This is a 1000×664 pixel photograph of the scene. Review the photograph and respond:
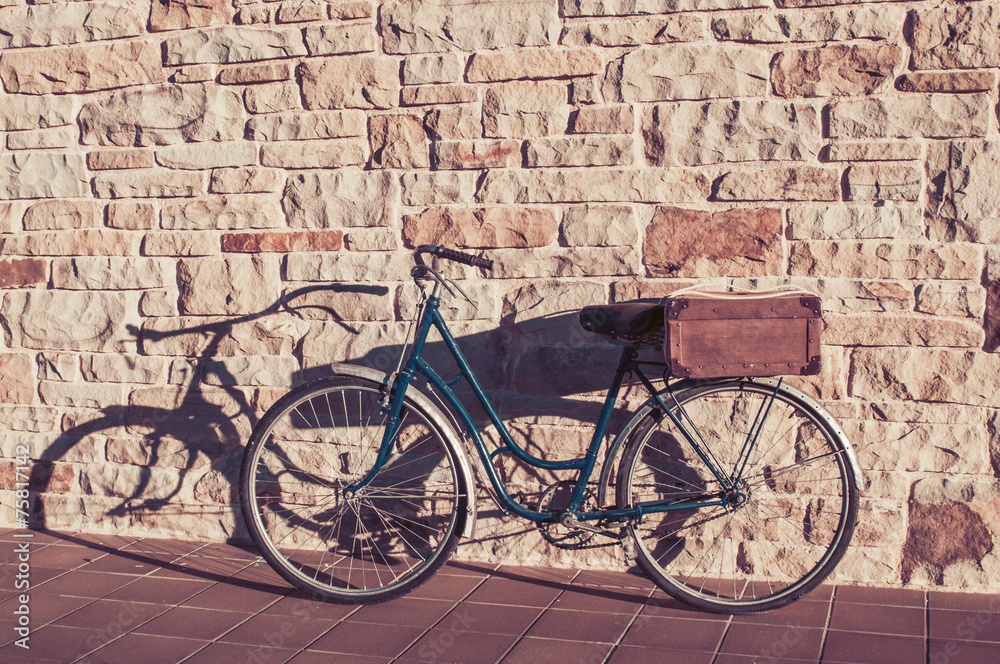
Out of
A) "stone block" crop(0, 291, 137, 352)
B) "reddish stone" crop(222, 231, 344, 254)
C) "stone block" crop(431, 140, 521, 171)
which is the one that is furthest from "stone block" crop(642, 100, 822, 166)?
"stone block" crop(0, 291, 137, 352)

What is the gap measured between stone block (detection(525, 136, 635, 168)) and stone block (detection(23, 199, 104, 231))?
196 centimetres

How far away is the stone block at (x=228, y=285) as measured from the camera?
378 centimetres

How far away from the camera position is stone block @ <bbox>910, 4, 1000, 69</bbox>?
3121 mm

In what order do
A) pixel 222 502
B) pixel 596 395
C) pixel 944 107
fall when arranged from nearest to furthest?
pixel 944 107 → pixel 596 395 → pixel 222 502

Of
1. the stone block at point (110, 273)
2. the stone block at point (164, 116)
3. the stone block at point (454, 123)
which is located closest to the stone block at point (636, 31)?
the stone block at point (454, 123)

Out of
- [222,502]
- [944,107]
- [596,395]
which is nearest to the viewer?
[944,107]

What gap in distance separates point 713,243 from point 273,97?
6.22ft

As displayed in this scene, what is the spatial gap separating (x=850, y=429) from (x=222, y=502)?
260cm

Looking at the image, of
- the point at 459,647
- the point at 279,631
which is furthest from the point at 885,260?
the point at 279,631

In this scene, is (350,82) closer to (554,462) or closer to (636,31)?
(636,31)

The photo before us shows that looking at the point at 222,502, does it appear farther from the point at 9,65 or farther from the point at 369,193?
the point at 9,65

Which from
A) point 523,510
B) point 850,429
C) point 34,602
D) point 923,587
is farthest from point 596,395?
point 34,602

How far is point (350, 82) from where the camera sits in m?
3.65

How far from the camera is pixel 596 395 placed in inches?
138
